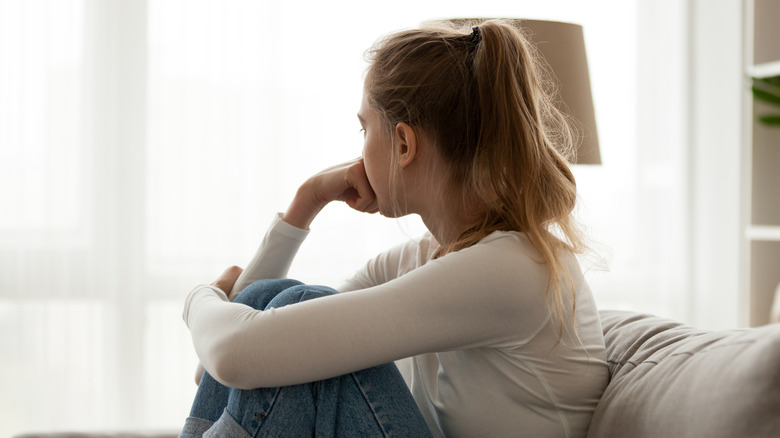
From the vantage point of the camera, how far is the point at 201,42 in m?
2.69

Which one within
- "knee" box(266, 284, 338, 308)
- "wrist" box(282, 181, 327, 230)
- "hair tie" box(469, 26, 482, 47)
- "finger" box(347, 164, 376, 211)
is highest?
"hair tie" box(469, 26, 482, 47)

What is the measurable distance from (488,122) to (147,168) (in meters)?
1.86

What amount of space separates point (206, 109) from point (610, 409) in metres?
2.05

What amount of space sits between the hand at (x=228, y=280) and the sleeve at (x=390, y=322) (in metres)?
0.45

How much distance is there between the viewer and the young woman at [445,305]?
97cm

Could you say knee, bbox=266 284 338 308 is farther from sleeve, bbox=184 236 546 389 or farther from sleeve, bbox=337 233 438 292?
sleeve, bbox=337 233 438 292

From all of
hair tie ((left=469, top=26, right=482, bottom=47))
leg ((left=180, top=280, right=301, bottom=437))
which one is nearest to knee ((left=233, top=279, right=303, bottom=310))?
leg ((left=180, top=280, right=301, bottom=437))

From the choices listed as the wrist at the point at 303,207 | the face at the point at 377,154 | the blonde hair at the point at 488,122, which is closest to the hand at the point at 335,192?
the wrist at the point at 303,207

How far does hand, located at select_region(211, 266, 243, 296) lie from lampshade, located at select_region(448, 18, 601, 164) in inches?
27.3

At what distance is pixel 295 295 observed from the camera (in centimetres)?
109

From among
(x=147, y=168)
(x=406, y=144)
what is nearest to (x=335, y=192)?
(x=406, y=144)

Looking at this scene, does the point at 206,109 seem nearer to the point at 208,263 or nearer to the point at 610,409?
the point at 208,263

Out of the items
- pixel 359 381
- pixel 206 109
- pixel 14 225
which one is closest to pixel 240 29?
pixel 206 109

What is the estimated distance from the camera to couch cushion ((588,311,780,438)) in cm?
76
